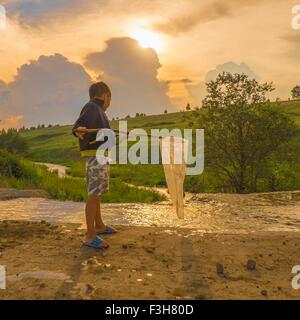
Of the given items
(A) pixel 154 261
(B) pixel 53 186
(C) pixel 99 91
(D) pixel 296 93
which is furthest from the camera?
(D) pixel 296 93

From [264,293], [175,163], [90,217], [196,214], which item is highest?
[175,163]

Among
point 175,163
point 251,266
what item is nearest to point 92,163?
point 175,163

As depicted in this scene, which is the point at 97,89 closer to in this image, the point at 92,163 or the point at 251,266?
the point at 92,163

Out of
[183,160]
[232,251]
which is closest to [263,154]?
[183,160]

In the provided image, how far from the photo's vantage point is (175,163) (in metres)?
8.14

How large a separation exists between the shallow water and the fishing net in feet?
2.51

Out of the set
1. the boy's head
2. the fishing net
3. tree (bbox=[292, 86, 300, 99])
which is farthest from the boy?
tree (bbox=[292, 86, 300, 99])

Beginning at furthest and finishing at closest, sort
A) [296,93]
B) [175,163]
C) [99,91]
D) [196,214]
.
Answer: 1. [296,93]
2. [196,214]
3. [175,163]
4. [99,91]

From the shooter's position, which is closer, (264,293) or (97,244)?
(264,293)

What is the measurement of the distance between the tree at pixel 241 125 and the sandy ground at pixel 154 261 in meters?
9.14

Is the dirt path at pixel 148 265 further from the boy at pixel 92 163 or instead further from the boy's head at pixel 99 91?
the boy's head at pixel 99 91

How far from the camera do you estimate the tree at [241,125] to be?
1814 cm

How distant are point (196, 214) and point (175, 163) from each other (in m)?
2.92

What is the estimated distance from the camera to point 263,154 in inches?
729
